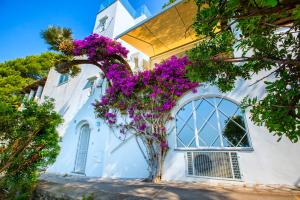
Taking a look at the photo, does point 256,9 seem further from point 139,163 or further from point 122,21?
point 122,21

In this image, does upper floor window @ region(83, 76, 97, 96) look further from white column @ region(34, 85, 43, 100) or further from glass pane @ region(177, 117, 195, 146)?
white column @ region(34, 85, 43, 100)

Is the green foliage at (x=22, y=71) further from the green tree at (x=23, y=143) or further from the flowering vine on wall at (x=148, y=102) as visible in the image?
the green tree at (x=23, y=143)

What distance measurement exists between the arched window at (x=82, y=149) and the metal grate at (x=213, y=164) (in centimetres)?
641

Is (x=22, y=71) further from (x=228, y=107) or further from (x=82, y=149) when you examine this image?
(x=228, y=107)

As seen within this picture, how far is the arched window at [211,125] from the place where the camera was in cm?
520

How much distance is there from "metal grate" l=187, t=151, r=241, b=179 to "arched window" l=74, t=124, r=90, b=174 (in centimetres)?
641

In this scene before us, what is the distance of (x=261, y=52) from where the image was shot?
2680 millimetres

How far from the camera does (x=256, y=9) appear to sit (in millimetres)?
1505

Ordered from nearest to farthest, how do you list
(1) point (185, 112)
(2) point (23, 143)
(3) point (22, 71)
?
(2) point (23, 143) → (1) point (185, 112) → (3) point (22, 71)

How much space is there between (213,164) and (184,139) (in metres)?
1.36

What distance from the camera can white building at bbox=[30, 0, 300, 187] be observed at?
4555mm

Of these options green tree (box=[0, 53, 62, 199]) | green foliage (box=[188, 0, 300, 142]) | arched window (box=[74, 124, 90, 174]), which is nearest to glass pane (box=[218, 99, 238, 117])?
green foliage (box=[188, 0, 300, 142])

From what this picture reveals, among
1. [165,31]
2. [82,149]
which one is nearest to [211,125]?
[165,31]

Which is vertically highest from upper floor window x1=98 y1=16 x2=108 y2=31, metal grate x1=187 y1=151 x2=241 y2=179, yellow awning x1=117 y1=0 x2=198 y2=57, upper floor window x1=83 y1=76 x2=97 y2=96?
upper floor window x1=98 y1=16 x2=108 y2=31
